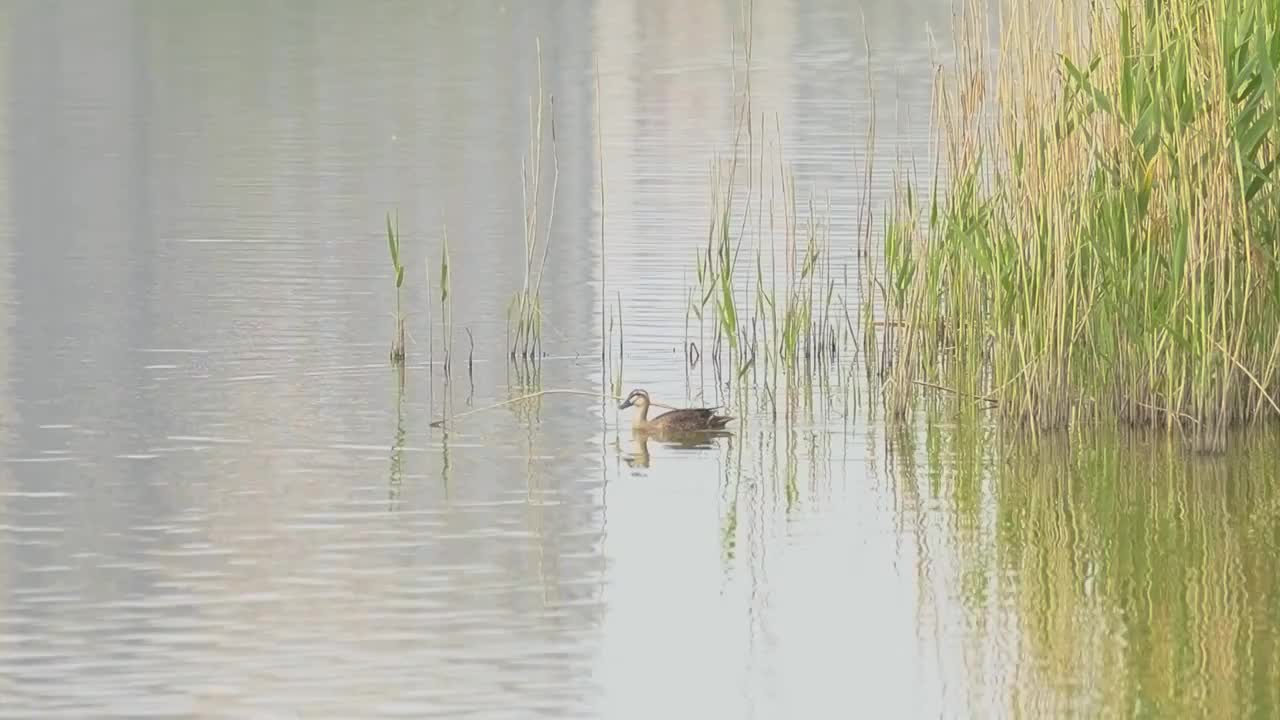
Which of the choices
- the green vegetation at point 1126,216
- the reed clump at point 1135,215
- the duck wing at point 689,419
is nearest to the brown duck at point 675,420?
the duck wing at point 689,419

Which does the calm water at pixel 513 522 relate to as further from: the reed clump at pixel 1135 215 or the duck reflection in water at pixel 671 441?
the reed clump at pixel 1135 215

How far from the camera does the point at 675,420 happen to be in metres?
11.1

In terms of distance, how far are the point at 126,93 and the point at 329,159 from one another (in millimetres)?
9597

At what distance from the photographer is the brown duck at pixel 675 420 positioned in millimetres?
11117

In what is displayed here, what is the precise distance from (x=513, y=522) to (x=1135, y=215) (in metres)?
2.85

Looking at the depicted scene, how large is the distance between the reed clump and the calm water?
276 millimetres

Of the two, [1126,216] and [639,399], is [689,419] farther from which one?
[1126,216]

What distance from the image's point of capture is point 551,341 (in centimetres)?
1416

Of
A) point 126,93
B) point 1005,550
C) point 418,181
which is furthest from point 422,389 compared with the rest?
point 126,93

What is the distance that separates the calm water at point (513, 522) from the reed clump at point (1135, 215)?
276 mm

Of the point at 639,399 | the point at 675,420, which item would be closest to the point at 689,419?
the point at 675,420

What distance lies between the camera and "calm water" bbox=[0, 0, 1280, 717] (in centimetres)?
740

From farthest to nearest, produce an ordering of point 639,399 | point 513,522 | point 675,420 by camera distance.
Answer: point 639,399, point 675,420, point 513,522

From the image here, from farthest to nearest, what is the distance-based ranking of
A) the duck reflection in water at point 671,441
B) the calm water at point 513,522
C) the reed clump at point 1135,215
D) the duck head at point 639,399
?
1. the duck head at point 639,399
2. the duck reflection in water at point 671,441
3. the reed clump at point 1135,215
4. the calm water at point 513,522
